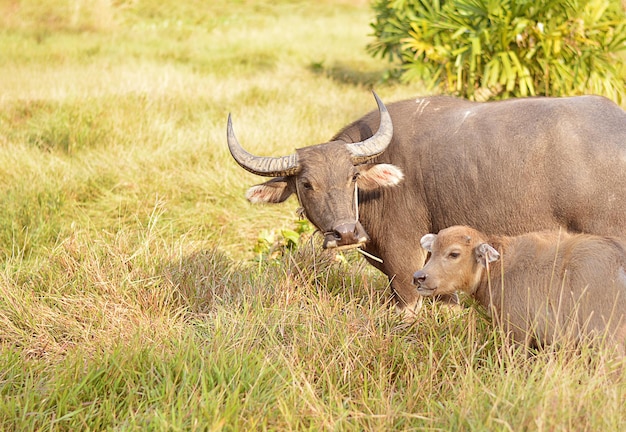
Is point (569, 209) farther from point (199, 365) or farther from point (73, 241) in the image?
point (73, 241)

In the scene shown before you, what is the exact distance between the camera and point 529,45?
30.1 feet

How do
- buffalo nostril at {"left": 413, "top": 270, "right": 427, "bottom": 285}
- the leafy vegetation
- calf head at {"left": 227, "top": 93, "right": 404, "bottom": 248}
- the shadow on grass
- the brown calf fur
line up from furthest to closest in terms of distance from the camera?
the shadow on grass → the leafy vegetation → calf head at {"left": 227, "top": 93, "right": 404, "bottom": 248} → buffalo nostril at {"left": 413, "top": 270, "right": 427, "bottom": 285} → the brown calf fur

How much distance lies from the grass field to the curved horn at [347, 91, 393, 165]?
883mm

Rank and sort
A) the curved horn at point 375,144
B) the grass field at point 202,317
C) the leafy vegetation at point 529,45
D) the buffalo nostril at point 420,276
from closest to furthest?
1. the grass field at point 202,317
2. the buffalo nostril at point 420,276
3. the curved horn at point 375,144
4. the leafy vegetation at point 529,45

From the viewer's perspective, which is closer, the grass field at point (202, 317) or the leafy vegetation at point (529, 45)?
the grass field at point (202, 317)

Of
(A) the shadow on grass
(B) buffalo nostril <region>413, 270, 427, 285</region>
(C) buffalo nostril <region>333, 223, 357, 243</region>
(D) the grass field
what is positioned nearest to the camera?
(D) the grass field

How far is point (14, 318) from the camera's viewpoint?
15.6 ft

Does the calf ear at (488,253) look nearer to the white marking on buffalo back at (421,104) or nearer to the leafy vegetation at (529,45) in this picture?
the white marking on buffalo back at (421,104)

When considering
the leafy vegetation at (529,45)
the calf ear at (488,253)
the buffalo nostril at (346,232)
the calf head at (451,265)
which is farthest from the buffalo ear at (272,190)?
the leafy vegetation at (529,45)

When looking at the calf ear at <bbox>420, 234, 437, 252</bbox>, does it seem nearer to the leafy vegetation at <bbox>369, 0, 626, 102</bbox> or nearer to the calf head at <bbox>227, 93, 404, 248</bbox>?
the calf head at <bbox>227, 93, 404, 248</bbox>

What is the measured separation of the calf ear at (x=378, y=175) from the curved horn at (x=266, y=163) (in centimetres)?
49

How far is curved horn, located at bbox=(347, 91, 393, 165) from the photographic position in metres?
5.10

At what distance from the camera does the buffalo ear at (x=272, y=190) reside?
532 cm

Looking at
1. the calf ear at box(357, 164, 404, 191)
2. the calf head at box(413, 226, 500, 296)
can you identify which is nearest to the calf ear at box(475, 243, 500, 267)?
the calf head at box(413, 226, 500, 296)
